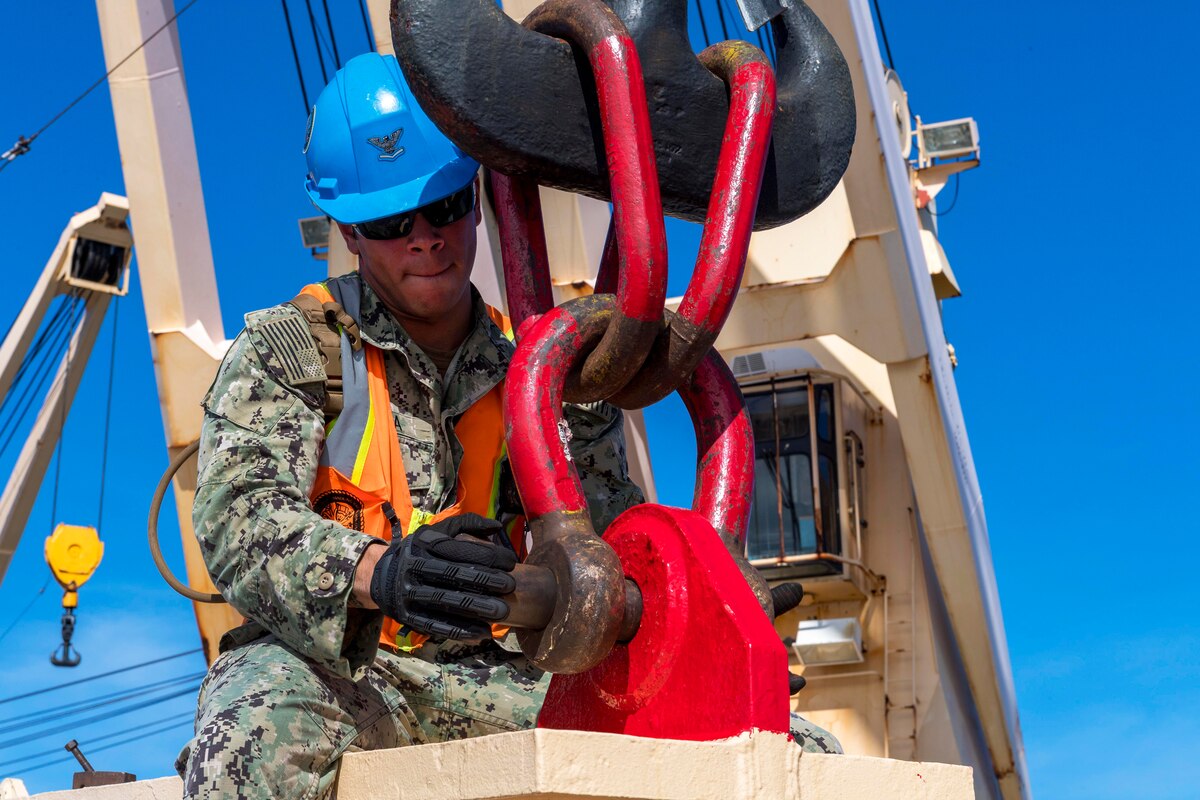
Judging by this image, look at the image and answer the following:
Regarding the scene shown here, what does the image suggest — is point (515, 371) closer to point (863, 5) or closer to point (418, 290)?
point (418, 290)

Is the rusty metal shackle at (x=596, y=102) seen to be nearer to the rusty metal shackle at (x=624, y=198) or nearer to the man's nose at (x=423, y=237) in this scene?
the rusty metal shackle at (x=624, y=198)

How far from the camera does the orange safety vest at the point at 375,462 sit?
9.32 ft

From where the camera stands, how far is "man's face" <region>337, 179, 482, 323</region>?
2990 mm

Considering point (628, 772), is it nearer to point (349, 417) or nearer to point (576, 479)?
point (576, 479)

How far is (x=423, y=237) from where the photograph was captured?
298 cm

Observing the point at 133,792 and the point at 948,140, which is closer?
the point at 133,792

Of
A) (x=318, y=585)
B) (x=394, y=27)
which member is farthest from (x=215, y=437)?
(x=394, y=27)

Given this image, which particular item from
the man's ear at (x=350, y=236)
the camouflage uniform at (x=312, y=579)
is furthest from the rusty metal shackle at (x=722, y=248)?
the man's ear at (x=350, y=236)

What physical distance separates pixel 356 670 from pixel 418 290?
0.77 meters

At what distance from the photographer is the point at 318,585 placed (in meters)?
2.49

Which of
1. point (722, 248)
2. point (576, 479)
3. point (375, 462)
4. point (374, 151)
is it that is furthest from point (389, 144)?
point (576, 479)

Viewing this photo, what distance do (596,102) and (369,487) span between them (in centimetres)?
81

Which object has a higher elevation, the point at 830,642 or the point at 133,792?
the point at 830,642

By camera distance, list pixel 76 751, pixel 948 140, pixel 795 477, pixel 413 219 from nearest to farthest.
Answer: pixel 413 219 < pixel 76 751 < pixel 795 477 < pixel 948 140
